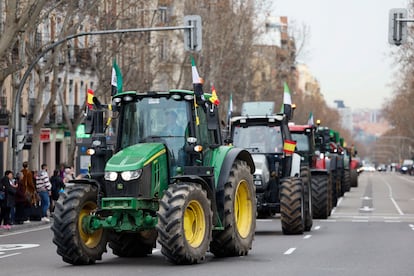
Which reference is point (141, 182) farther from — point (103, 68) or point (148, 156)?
point (103, 68)

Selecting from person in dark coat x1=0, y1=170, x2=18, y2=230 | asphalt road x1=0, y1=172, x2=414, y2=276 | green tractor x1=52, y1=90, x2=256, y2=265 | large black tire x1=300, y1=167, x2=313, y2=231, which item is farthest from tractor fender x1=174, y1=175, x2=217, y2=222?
person in dark coat x1=0, y1=170, x2=18, y2=230

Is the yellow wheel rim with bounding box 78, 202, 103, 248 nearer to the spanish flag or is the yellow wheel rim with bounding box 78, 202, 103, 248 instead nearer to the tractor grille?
the tractor grille

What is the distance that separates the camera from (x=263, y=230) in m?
29.8

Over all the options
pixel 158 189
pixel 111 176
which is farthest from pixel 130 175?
pixel 158 189

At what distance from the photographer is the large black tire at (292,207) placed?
27.2 metres

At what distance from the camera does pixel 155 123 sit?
19.7m

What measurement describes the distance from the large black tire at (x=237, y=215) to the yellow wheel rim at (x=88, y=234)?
199 centimetres

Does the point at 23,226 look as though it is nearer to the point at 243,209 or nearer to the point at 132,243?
the point at 132,243

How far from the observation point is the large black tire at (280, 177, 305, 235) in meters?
27.2

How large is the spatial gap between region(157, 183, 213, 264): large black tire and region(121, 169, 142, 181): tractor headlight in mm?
502

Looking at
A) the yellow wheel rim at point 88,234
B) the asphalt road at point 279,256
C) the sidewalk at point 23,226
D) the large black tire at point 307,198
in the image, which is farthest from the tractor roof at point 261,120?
the yellow wheel rim at point 88,234

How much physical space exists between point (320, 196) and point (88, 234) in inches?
680

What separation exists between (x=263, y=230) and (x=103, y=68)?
2290cm

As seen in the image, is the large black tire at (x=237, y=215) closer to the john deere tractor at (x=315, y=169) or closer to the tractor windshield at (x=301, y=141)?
the john deere tractor at (x=315, y=169)
